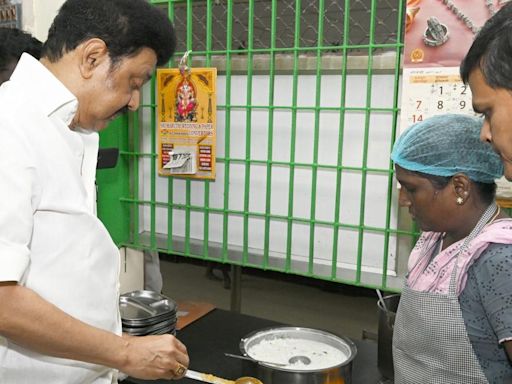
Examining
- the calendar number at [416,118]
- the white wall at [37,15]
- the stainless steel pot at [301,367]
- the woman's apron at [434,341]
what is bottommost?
the stainless steel pot at [301,367]

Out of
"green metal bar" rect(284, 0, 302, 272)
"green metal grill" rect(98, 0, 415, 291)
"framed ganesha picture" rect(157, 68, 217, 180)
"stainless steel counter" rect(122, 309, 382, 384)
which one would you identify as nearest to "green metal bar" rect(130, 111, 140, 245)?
"green metal grill" rect(98, 0, 415, 291)

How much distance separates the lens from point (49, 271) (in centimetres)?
78

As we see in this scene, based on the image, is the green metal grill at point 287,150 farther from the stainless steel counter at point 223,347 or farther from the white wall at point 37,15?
the white wall at point 37,15

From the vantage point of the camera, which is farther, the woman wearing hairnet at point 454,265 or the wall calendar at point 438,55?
the wall calendar at point 438,55

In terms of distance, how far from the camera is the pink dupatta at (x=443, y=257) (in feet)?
2.81

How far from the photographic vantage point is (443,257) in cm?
97

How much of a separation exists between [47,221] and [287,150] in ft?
2.47

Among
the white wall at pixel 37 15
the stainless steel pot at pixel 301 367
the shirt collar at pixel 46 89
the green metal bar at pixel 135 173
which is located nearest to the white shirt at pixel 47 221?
the shirt collar at pixel 46 89

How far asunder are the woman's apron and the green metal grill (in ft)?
0.92

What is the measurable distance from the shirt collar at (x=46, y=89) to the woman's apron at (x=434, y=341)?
0.73m

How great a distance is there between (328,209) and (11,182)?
0.85 m

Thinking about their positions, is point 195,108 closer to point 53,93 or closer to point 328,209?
point 328,209

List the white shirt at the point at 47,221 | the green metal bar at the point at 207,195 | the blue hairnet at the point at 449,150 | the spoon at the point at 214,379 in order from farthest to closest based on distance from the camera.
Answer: the green metal bar at the point at 207,195
the spoon at the point at 214,379
the blue hairnet at the point at 449,150
the white shirt at the point at 47,221

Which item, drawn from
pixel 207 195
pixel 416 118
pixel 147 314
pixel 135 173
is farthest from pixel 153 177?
pixel 416 118
